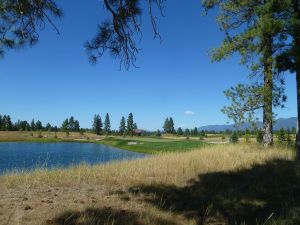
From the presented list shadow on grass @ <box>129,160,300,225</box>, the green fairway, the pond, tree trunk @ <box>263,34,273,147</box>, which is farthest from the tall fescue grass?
the green fairway

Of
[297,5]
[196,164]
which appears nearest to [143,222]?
[196,164]

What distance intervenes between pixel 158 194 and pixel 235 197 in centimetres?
159

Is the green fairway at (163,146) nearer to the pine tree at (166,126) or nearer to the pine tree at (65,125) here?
the pine tree at (65,125)

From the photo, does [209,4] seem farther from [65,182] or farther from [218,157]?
[65,182]

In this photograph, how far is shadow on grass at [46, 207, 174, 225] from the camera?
4.88 m

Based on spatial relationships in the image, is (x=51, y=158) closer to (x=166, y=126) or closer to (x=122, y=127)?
(x=122, y=127)

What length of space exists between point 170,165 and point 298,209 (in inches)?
159

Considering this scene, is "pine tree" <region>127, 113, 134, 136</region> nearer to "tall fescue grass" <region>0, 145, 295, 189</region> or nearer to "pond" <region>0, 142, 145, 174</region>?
"pond" <region>0, 142, 145, 174</region>

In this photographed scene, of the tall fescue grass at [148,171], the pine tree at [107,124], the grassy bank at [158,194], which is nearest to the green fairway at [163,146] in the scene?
the tall fescue grass at [148,171]

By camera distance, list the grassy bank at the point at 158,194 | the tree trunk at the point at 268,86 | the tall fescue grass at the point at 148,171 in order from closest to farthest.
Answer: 1. the grassy bank at the point at 158,194
2. the tall fescue grass at the point at 148,171
3. the tree trunk at the point at 268,86

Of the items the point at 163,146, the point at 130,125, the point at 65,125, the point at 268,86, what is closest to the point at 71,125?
the point at 65,125

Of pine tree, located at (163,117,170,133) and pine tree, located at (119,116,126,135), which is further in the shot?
pine tree, located at (163,117,170,133)

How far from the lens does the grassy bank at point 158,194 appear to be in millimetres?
5297

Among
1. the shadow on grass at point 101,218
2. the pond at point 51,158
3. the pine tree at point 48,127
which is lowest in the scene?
the shadow on grass at point 101,218
